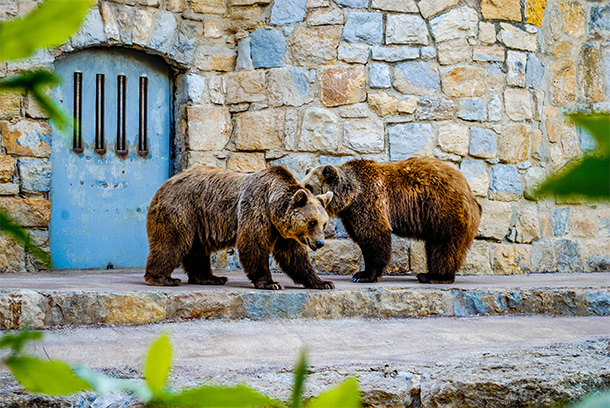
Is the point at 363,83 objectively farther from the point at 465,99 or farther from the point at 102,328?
the point at 102,328

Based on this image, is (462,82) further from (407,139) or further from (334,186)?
(334,186)

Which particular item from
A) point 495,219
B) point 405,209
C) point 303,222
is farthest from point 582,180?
point 495,219

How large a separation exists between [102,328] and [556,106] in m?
4.60

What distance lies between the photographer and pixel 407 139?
596 centimetres

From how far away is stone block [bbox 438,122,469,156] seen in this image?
5.99 meters

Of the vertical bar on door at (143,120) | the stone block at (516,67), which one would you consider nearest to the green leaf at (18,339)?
the vertical bar on door at (143,120)

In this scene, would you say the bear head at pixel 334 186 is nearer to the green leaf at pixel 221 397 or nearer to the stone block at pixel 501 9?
the stone block at pixel 501 9

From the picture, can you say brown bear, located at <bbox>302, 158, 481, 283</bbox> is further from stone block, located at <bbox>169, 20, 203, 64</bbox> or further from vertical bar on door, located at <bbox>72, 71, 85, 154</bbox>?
vertical bar on door, located at <bbox>72, 71, 85, 154</bbox>

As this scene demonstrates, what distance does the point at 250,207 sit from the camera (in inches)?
165

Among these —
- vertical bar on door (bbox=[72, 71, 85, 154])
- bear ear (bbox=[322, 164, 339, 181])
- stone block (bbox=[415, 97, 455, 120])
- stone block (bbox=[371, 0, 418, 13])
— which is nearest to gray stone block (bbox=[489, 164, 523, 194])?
stone block (bbox=[415, 97, 455, 120])

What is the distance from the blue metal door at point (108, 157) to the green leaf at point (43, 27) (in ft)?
18.5

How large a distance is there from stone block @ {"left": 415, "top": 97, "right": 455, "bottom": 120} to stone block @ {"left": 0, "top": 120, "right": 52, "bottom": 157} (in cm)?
293

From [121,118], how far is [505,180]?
3241 millimetres

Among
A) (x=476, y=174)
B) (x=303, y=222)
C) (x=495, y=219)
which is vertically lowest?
(x=495, y=219)
